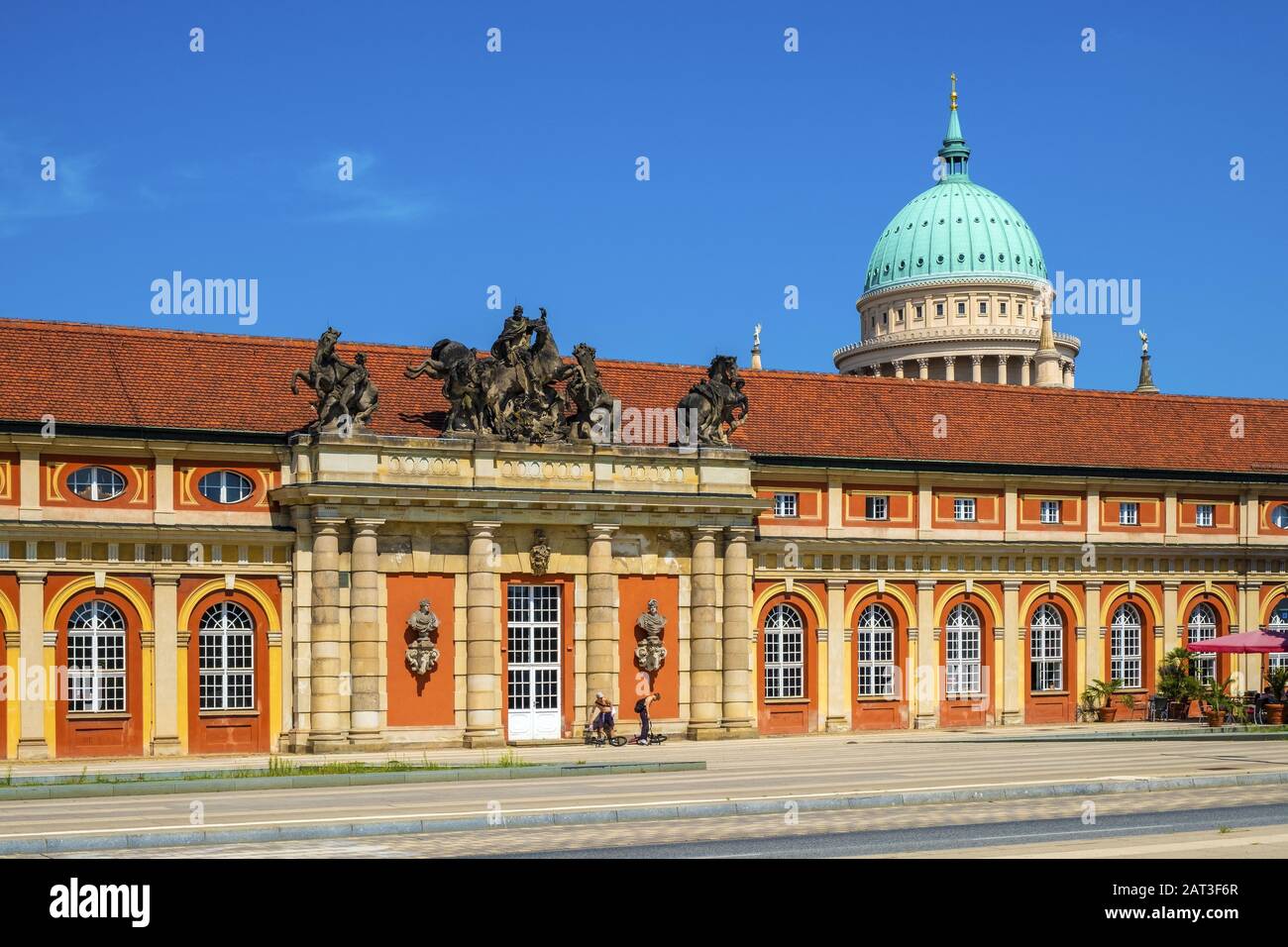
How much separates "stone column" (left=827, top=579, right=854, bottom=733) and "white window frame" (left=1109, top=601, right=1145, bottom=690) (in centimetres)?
1024

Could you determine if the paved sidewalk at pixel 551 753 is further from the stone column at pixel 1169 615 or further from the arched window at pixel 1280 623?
the arched window at pixel 1280 623

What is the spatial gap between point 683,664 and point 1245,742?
15.7 m

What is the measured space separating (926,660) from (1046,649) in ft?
15.9

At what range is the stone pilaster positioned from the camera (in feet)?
174

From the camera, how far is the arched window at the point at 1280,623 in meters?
64.0

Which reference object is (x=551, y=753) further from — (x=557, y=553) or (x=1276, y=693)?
(x=1276, y=693)

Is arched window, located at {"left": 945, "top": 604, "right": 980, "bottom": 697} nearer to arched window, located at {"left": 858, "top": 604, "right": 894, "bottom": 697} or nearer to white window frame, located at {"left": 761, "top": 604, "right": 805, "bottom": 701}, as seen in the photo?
arched window, located at {"left": 858, "top": 604, "right": 894, "bottom": 697}

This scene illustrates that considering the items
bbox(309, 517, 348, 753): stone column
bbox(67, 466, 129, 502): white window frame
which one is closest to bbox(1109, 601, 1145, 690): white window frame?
bbox(309, 517, 348, 753): stone column

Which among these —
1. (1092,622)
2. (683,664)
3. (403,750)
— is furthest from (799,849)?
(1092,622)

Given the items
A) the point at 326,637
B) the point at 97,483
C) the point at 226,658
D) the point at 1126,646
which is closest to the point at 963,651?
the point at 1126,646

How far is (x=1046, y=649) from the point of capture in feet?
202

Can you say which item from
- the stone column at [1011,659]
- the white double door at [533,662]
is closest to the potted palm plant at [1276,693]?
the stone column at [1011,659]

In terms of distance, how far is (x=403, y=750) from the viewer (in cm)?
4997
